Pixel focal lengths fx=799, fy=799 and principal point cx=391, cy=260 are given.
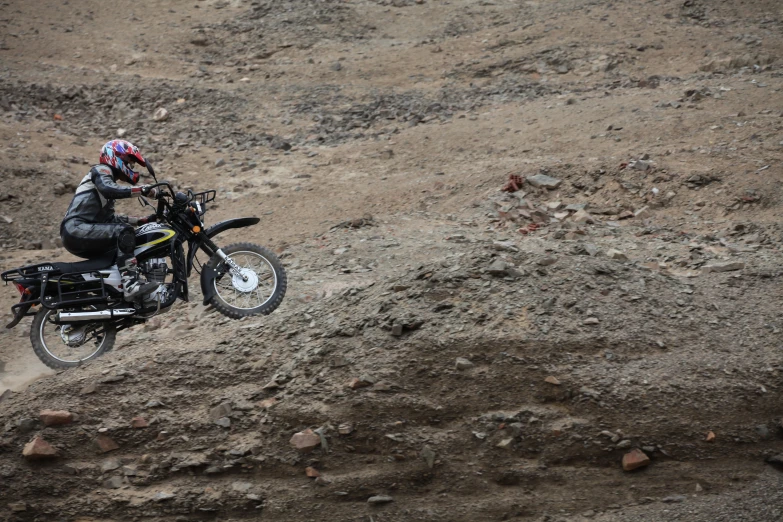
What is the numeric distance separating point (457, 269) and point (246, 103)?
12.2 meters

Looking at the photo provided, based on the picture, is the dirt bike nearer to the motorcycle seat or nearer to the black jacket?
the motorcycle seat

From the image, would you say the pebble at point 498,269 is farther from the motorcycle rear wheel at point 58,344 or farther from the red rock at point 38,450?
the red rock at point 38,450

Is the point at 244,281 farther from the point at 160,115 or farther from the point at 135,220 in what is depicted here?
the point at 160,115

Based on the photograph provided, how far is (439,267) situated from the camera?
7.99 meters

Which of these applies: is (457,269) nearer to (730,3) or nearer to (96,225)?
(96,225)

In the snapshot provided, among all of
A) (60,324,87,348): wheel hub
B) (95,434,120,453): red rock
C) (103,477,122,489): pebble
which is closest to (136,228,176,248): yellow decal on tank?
(60,324,87,348): wheel hub

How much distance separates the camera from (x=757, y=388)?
6676 mm

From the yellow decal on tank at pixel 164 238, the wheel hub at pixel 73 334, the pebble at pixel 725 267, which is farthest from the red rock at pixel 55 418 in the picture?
the pebble at pixel 725 267

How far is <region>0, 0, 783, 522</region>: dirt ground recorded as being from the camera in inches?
248

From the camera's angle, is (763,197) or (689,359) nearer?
(689,359)

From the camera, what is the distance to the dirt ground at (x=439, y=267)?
20.7 feet

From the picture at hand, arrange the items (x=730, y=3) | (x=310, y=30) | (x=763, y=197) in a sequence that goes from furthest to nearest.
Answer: (x=310, y=30) < (x=730, y=3) < (x=763, y=197)

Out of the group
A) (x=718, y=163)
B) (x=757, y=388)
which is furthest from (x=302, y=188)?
(x=757, y=388)

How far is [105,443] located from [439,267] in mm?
3477
